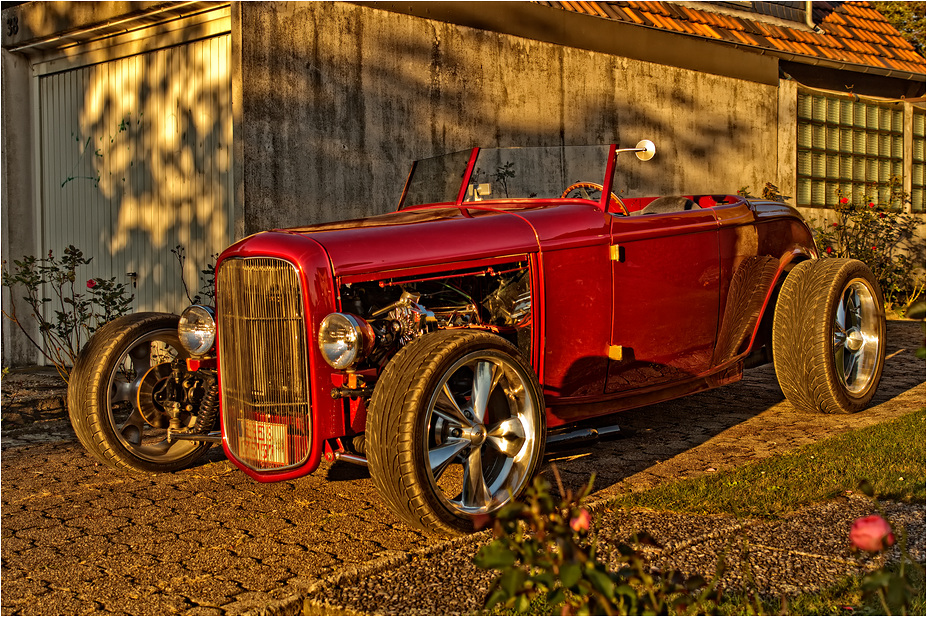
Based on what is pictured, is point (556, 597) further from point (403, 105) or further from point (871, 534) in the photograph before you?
point (403, 105)

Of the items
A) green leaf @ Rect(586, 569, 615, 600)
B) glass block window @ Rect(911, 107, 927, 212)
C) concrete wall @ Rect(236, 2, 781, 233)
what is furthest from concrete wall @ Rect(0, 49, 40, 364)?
glass block window @ Rect(911, 107, 927, 212)

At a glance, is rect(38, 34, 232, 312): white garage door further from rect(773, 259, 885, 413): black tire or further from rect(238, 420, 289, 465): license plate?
rect(773, 259, 885, 413): black tire

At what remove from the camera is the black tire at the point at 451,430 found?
11.4 feet

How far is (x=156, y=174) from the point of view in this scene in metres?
8.40

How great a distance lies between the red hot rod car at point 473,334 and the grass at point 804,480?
68 cm

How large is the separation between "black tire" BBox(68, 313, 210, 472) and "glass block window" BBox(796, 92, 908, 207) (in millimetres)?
9873

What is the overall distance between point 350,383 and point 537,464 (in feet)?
2.88

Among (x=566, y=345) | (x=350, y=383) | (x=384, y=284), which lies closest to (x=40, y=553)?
(x=350, y=383)

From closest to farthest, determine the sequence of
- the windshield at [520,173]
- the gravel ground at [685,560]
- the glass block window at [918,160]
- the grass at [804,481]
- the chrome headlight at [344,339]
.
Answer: the gravel ground at [685,560]
the chrome headlight at [344,339]
the grass at [804,481]
the windshield at [520,173]
the glass block window at [918,160]

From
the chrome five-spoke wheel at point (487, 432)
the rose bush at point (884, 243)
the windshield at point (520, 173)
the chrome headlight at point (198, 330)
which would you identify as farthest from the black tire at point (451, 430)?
the rose bush at point (884, 243)

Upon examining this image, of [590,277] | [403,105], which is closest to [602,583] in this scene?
[590,277]

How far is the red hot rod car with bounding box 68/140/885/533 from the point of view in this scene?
3.78 metres

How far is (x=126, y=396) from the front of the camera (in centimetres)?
477

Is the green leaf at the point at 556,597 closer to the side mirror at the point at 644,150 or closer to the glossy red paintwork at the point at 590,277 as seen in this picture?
the glossy red paintwork at the point at 590,277
